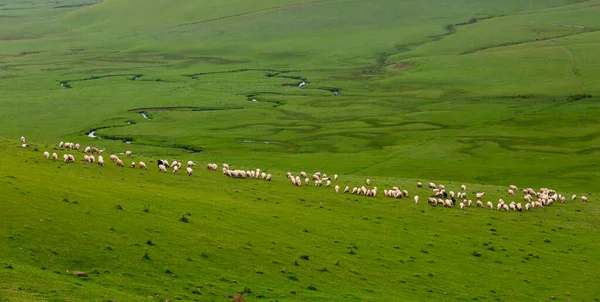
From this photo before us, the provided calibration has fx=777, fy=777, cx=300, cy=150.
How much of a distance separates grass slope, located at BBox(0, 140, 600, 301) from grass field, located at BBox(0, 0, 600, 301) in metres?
0.11

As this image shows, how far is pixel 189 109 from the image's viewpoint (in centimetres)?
10538

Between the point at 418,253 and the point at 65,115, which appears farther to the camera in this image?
the point at 65,115

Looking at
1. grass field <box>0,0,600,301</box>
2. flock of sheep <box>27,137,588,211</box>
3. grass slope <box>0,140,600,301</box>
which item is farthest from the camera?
flock of sheep <box>27,137,588,211</box>

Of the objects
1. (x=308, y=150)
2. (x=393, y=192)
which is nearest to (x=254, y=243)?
(x=393, y=192)

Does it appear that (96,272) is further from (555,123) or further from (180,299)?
(555,123)

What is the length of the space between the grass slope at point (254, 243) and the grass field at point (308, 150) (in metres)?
0.11

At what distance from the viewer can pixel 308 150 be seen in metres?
76.9

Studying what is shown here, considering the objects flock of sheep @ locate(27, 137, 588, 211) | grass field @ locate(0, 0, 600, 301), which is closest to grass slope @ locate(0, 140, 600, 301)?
grass field @ locate(0, 0, 600, 301)

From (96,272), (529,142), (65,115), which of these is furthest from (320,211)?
(65,115)

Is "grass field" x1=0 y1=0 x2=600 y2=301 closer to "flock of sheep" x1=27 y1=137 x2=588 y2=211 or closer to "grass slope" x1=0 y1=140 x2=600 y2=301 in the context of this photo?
"grass slope" x1=0 y1=140 x2=600 y2=301

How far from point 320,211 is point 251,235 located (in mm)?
8053

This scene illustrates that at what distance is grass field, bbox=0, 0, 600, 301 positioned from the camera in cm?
2500

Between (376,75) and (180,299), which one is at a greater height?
(376,75)

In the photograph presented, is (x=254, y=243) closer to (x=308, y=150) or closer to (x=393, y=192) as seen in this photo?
(x=393, y=192)
